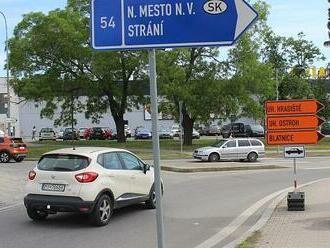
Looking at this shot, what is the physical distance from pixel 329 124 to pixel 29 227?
197 ft

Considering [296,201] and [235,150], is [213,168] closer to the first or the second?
[235,150]

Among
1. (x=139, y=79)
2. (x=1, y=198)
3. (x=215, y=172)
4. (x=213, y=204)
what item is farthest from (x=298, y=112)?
(x=139, y=79)

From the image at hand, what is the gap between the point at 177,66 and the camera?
4666 centimetres

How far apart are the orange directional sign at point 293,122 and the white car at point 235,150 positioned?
71.4ft

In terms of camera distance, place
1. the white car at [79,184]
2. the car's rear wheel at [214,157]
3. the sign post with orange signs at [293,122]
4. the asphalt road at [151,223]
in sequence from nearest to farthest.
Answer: the asphalt road at [151,223] < the white car at [79,184] < the sign post with orange signs at [293,122] < the car's rear wheel at [214,157]

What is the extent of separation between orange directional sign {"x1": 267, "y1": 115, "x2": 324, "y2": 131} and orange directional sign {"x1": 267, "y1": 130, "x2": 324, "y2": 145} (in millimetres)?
114

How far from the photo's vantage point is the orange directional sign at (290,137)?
13372mm

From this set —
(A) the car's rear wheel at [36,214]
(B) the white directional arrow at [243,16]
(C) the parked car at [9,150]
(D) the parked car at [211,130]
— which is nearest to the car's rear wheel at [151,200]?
(A) the car's rear wheel at [36,214]

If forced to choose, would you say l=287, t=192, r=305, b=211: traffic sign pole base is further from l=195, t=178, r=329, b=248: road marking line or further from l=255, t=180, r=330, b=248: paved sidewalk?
l=195, t=178, r=329, b=248: road marking line

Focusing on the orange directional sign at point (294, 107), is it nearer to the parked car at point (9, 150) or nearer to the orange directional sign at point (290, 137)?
the orange directional sign at point (290, 137)

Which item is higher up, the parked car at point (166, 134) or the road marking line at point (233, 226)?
the parked car at point (166, 134)

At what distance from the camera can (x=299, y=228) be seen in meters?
10.4

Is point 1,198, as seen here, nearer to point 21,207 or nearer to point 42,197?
point 21,207

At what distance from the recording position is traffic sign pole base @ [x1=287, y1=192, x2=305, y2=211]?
42.0 ft
